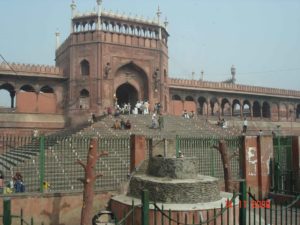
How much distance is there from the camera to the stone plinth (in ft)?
19.8

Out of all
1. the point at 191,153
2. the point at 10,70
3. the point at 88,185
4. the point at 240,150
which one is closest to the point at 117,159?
the point at 191,153

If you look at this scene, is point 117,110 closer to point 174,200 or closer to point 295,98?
point 174,200

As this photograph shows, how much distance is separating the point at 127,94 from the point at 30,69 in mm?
6993

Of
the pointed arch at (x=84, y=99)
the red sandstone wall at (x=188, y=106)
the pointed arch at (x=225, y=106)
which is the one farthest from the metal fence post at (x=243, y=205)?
the pointed arch at (x=225, y=106)

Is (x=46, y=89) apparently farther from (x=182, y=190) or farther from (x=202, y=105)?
(x=182, y=190)

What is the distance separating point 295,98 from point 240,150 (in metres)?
27.5

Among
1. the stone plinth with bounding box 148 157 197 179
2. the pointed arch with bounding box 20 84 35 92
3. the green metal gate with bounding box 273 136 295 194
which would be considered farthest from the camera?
the pointed arch with bounding box 20 84 35 92

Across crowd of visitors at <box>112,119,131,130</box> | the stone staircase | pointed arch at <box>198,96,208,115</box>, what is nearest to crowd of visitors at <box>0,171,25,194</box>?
the stone staircase

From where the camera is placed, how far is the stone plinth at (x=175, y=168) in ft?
19.8

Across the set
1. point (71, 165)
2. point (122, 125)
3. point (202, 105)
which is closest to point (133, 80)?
point (122, 125)

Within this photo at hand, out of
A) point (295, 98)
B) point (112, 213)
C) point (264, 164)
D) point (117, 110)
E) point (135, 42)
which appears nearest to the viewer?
point (112, 213)

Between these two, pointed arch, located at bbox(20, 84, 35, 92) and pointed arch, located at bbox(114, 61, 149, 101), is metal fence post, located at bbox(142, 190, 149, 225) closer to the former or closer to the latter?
pointed arch, located at bbox(114, 61, 149, 101)

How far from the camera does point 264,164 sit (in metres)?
9.05

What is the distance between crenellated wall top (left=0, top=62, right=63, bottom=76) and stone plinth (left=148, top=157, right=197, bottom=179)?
58.6 feet
